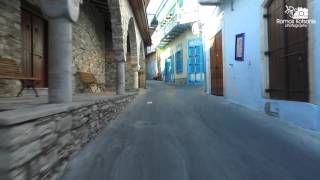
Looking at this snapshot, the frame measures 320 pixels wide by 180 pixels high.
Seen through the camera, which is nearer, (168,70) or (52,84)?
(52,84)

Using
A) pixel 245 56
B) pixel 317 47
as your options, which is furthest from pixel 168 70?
pixel 317 47

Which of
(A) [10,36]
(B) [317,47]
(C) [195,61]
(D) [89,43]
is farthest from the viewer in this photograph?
(C) [195,61]

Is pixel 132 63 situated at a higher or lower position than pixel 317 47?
higher

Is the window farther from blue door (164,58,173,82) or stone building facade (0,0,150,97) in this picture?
stone building facade (0,0,150,97)

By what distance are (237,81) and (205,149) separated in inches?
220

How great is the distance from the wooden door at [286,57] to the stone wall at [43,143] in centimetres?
346

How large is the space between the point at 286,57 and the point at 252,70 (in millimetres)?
1963

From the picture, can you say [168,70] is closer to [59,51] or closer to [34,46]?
[34,46]

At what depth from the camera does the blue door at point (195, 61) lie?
21.9 meters

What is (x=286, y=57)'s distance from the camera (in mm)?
6812

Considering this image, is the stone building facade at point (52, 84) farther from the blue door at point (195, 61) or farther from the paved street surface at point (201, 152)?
the blue door at point (195, 61)

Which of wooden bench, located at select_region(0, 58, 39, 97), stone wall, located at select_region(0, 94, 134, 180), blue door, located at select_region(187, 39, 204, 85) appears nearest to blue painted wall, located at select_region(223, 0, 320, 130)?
stone wall, located at select_region(0, 94, 134, 180)

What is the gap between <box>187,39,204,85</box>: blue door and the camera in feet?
71.8

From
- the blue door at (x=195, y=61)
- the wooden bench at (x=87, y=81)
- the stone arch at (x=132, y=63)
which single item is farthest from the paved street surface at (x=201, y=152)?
the blue door at (x=195, y=61)
